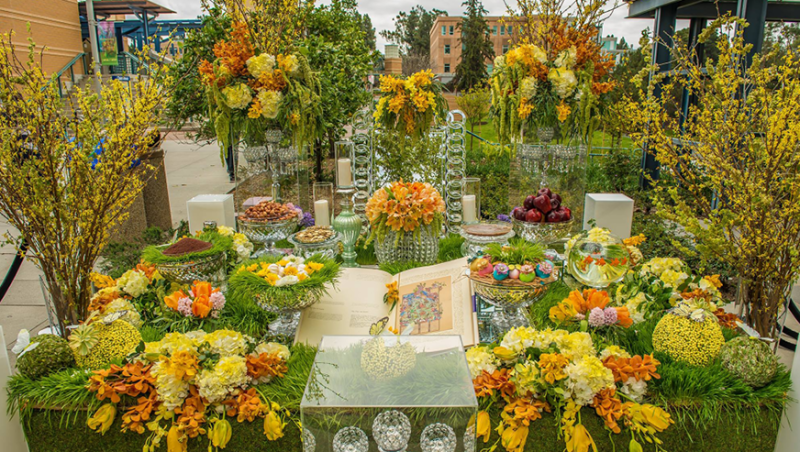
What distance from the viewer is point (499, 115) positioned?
3676mm

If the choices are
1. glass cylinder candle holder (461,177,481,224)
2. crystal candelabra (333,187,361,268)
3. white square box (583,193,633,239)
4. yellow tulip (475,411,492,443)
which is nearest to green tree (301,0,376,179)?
glass cylinder candle holder (461,177,481,224)

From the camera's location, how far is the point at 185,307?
2020 millimetres

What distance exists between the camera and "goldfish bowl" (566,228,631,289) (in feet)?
7.27

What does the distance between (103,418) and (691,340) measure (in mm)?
1954

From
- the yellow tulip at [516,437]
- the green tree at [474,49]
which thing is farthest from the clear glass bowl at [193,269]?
the green tree at [474,49]

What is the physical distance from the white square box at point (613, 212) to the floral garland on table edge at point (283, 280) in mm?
1806

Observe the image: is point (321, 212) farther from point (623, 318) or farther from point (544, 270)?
point (623, 318)

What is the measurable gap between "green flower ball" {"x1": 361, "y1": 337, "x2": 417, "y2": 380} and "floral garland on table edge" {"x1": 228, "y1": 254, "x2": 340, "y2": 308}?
1.83 ft

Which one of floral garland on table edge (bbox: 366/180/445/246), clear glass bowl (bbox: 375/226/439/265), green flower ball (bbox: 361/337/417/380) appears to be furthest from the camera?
clear glass bowl (bbox: 375/226/439/265)

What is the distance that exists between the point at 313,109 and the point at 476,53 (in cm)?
1965

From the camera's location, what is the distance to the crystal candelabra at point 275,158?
362 centimetres

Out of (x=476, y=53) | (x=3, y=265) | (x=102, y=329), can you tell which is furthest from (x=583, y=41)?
(x=476, y=53)

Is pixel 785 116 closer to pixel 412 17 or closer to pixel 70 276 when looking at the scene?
pixel 70 276

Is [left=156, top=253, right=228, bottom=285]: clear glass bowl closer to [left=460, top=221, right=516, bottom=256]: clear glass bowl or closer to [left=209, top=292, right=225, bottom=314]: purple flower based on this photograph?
[left=209, top=292, right=225, bottom=314]: purple flower
